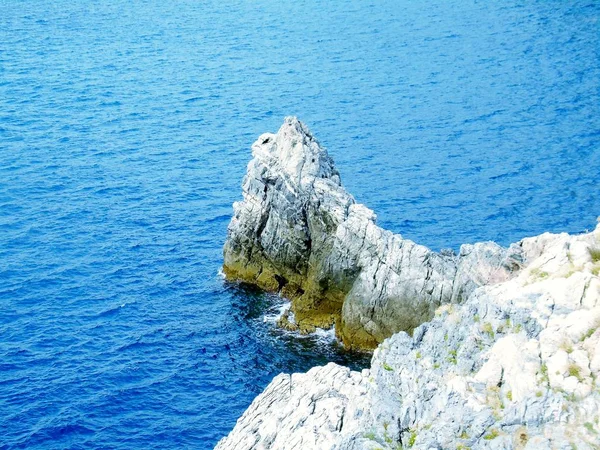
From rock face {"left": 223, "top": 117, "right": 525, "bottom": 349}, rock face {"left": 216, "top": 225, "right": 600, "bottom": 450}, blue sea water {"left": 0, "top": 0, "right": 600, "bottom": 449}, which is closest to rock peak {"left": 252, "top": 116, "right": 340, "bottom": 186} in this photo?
rock face {"left": 223, "top": 117, "right": 525, "bottom": 349}

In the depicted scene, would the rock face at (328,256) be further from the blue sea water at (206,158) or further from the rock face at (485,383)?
the rock face at (485,383)

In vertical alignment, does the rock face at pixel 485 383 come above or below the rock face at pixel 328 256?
below

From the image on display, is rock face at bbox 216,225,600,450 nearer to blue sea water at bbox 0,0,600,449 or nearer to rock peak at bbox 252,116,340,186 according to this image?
blue sea water at bbox 0,0,600,449

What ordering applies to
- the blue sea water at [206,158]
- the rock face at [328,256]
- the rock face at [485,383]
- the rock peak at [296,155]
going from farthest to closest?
the rock peak at [296,155]
the blue sea water at [206,158]
the rock face at [328,256]
the rock face at [485,383]

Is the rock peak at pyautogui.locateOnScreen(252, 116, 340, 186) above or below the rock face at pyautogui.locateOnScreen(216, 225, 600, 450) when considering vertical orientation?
above

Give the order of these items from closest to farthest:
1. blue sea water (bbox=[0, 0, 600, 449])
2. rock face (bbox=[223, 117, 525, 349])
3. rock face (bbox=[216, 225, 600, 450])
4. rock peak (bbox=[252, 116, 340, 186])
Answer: rock face (bbox=[216, 225, 600, 450]), rock face (bbox=[223, 117, 525, 349]), blue sea water (bbox=[0, 0, 600, 449]), rock peak (bbox=[252, 116, 340, 186])

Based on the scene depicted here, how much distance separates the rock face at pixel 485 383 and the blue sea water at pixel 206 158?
1947 centimetres

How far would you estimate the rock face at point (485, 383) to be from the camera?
1574 inches

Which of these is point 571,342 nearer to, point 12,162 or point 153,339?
point 153,339

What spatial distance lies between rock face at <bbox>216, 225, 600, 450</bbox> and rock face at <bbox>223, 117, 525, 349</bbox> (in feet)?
62.1

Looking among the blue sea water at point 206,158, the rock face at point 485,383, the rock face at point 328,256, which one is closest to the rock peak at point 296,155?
the rock face at point 328,256

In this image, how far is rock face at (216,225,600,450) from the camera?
40.0 meters

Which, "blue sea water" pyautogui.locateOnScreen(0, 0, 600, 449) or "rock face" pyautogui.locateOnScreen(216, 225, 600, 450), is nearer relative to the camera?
"rock face" pyautogui.locateOnScreen(216, 225, 600, 450)

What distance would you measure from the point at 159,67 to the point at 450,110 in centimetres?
4738
